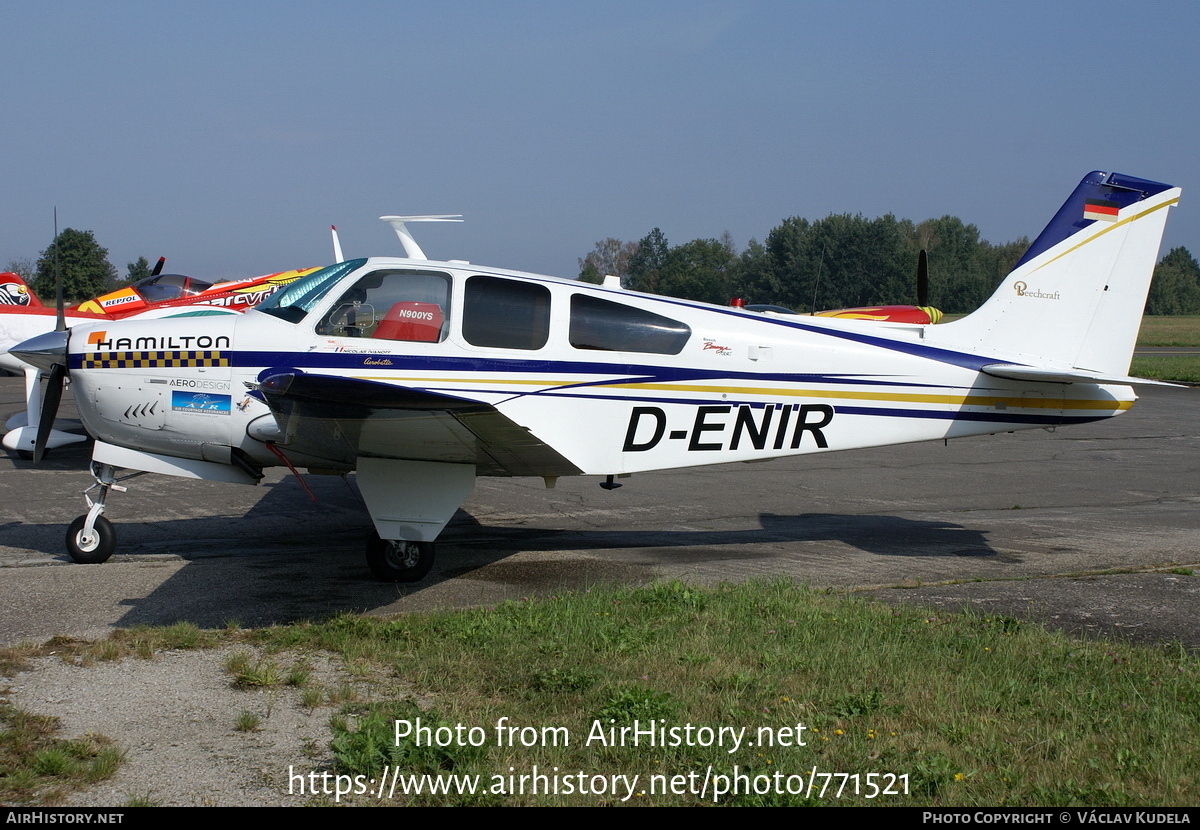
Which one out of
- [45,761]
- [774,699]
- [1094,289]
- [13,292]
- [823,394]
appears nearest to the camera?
[45,761]

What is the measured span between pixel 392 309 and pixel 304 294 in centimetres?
74

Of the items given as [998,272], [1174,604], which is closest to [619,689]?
[1174,604]

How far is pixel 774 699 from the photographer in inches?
173

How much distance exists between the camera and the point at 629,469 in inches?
283

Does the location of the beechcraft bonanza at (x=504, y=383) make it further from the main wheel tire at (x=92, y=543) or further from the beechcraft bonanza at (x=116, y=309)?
the beechcraft bonanza at (x=116, y=309)

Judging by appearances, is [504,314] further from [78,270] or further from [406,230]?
[78,270]

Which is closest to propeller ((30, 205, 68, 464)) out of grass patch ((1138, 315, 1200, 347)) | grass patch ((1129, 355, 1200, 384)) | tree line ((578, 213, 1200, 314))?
grass patch ((1129, 355, 1200, 384))

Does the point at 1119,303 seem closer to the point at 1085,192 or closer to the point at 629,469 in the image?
the point at 1085,192

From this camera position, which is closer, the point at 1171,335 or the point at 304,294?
the point at 304,294

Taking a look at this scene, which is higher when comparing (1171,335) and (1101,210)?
(1171,335)

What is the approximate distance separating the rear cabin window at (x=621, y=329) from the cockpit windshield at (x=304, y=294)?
5.52ft

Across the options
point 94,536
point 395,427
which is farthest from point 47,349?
point 395,427

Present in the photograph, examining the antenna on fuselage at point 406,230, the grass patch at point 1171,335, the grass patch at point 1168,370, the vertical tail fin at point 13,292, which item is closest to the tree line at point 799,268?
the grass patch at point 1171,335

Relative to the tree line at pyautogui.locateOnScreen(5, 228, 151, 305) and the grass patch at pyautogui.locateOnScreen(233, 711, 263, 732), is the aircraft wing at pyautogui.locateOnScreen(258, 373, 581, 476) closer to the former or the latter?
the grass patch at pyautogui.locateOnScreen(233, 711, 263, 732)
